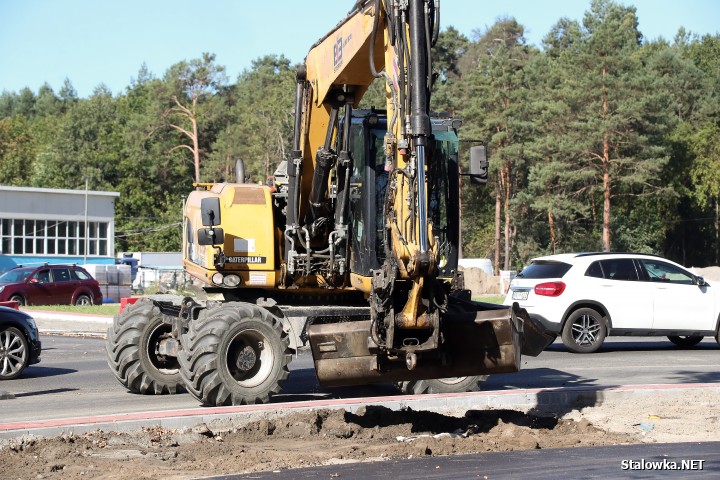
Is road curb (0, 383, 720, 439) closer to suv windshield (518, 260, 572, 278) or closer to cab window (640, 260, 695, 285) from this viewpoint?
suv windshield (518, 260, 572, 278)

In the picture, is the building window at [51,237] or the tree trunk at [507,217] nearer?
the building window at [51,237]

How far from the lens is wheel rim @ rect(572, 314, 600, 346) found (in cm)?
1884

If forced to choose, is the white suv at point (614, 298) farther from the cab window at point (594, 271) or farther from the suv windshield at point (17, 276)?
the suv windshield at point (17, 276)

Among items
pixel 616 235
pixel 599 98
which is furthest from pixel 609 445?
pixel 616 235

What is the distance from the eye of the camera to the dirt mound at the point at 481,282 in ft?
185

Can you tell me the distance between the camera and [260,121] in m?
78.5

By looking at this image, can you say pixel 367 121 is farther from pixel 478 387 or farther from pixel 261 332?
pixel 478 387

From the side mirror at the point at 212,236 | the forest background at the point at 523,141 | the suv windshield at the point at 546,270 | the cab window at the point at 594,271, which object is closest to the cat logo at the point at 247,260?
the side mirror at the point at 212,236

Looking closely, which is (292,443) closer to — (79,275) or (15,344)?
(15,344)

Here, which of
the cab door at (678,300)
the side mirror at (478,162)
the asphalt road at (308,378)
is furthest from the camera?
the cab door at (678,300)
